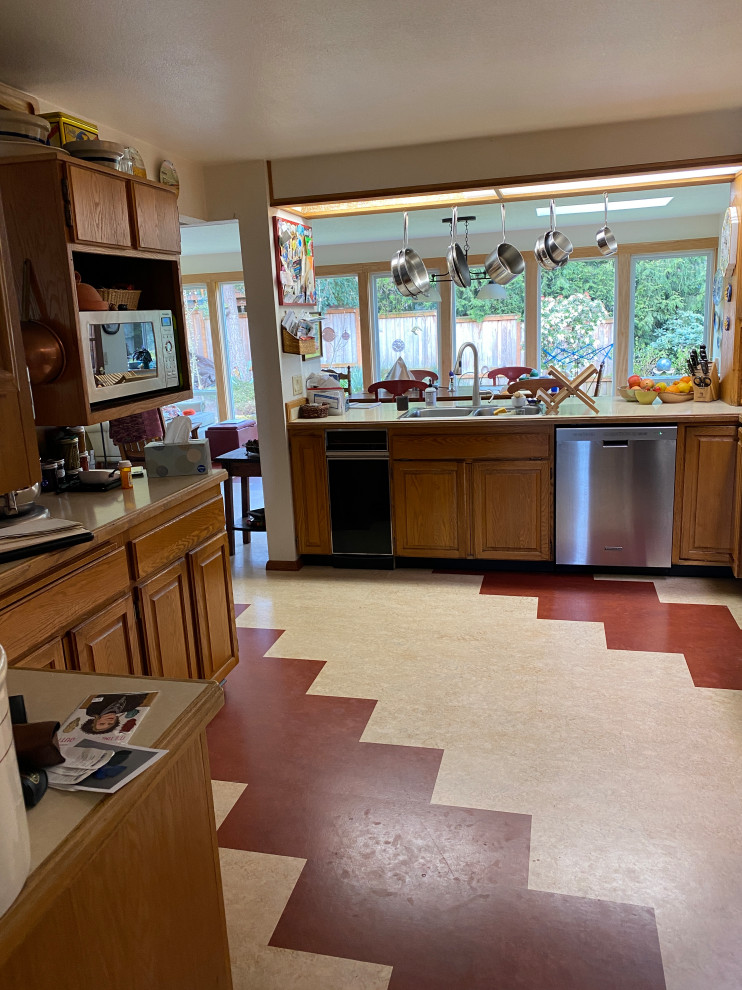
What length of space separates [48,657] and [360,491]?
8.43 feet

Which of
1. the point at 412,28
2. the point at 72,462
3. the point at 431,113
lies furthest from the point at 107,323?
the point at 431,113

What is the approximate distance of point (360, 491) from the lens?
4383mm

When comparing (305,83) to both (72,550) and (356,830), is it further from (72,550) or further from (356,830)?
(356,830)

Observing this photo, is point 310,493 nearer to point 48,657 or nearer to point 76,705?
point 48,657

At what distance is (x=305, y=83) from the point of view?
113 inches

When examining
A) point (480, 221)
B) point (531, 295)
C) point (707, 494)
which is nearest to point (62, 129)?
point (707, 494)

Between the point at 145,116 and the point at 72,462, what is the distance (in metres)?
1.50

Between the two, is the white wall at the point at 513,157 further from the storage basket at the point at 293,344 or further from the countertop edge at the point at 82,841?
the countertop edge at the point at 82,841

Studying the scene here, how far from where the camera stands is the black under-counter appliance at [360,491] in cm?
433

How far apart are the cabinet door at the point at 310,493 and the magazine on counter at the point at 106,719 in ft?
10.5

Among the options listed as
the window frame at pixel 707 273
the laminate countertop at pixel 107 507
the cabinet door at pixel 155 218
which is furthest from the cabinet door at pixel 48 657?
the window frame at pixel 707 273

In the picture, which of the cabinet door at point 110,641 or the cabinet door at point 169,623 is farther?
the cabinet door at point 169,623

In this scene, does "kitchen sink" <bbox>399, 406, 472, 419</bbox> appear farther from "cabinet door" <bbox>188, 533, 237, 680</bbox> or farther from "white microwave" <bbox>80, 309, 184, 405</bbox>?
"cabinet door" <bbox>188, 533, 237, 680</bbox>

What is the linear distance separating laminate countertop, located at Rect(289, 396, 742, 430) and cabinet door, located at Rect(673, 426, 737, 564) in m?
0.08
